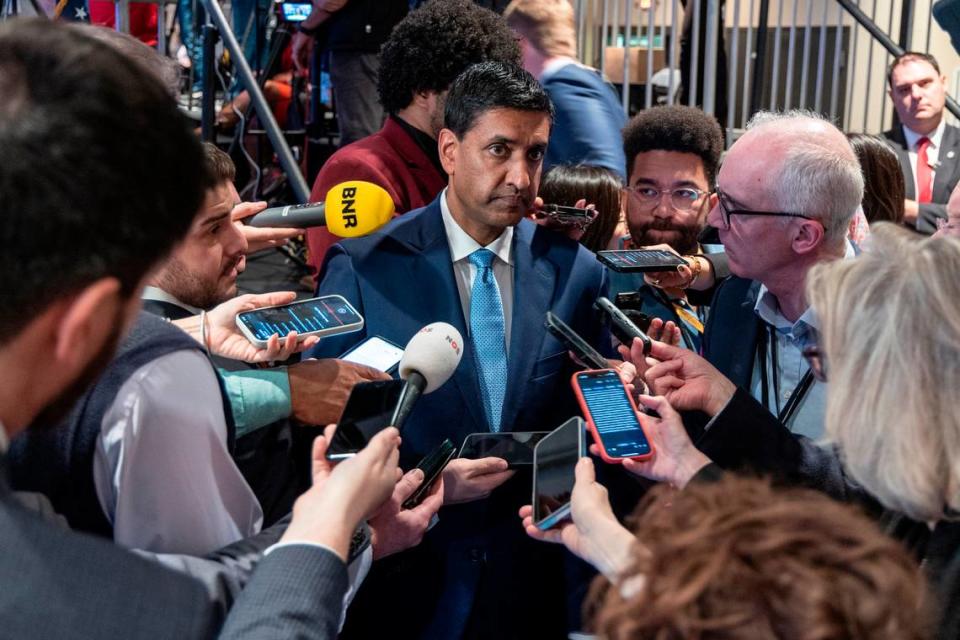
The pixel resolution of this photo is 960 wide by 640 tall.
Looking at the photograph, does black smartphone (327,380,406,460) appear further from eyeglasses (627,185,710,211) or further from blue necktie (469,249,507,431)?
eyeglasses (627,185,710,211)

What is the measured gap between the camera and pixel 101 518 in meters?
1.38

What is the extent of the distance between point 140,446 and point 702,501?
73cm

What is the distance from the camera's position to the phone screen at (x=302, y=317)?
1.94 m

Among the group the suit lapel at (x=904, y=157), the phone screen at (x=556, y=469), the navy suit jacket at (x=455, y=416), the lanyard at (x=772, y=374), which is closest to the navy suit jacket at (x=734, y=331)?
the lanyard at (x=772, y=374)

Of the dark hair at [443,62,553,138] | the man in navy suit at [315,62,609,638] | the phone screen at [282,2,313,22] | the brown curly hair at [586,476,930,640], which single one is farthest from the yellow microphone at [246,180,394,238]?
the phone screen at [282,2,313,22]

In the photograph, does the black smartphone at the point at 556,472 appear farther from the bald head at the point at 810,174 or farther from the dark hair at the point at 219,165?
the bald head at the point at 810,174

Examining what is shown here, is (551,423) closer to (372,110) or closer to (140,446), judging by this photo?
(140,446)

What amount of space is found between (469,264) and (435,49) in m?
1.08

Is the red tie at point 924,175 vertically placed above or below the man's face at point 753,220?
below

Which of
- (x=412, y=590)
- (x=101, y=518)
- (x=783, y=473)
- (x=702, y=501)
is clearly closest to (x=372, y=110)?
(x=412, y=590)

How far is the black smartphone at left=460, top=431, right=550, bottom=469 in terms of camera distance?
215 centimetres

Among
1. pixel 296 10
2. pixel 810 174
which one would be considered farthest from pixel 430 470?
pixel 296 10

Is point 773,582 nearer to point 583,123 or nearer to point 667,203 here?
point 667,203

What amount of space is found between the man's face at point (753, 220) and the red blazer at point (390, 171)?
92 centimetres
